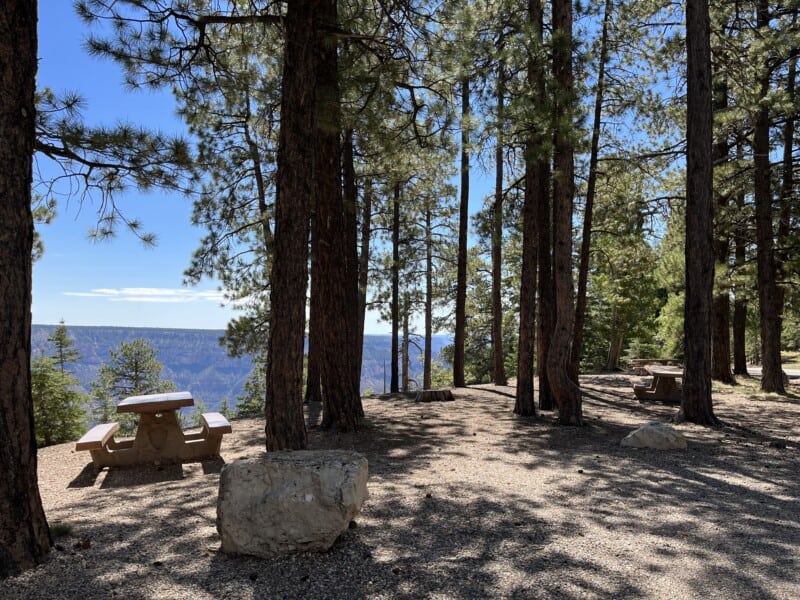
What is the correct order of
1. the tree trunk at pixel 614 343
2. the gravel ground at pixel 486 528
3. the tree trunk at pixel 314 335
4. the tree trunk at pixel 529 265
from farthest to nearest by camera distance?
1. the tree trunk at pixel 614 343
2. the tree trunk at pixel 529 265
3. the tree trunk at pixel 314 335
4. the gravel ground at pixel 486 528

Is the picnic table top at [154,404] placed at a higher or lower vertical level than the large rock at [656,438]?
higher

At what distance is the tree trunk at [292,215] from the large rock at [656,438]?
4041 mm

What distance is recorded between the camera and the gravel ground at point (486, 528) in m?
2.88

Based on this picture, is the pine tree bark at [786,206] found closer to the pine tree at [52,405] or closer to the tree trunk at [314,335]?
the tree trunk at [314,335]

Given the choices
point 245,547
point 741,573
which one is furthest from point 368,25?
point 741,573

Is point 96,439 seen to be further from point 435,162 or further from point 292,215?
point 435,162

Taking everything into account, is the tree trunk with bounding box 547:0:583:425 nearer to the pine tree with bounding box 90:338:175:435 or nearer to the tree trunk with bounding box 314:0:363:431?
the tree trunk with bounding box 314:0:363:431

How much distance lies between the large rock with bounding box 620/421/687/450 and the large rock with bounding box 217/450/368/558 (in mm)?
4512

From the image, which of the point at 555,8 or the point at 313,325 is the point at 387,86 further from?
the point at 313,325

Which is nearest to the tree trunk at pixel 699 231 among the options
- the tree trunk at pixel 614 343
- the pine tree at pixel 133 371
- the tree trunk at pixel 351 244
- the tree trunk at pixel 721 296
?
the tree trunk at pixel 351 244

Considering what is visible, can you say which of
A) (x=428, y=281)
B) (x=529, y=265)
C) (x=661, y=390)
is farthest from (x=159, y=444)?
(x=428, y=281)

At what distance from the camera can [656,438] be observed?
21.3 feet

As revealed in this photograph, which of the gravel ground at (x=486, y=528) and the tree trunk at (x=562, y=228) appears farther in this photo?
the tree trunk at (x=562, y=228)

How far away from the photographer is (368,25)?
7.41 m
